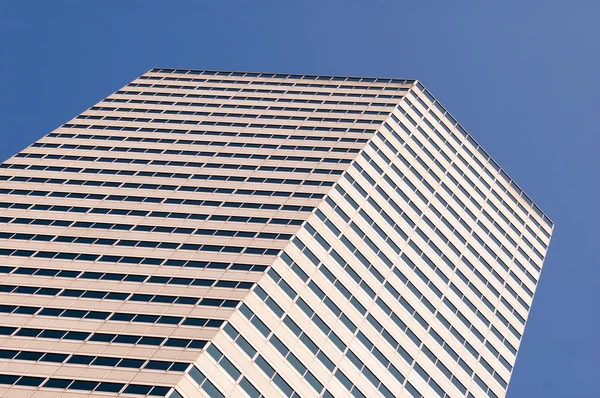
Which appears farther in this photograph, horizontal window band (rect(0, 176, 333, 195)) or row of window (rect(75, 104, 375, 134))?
row of window (rect(75, 104, 375, 134))

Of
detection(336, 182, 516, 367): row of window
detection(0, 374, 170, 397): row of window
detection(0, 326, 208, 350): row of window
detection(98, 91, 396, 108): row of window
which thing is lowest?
detection(0, 374, 170, 397): row of window

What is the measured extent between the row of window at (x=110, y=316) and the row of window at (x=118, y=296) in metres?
2.20

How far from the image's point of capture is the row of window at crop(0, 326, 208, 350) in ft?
229

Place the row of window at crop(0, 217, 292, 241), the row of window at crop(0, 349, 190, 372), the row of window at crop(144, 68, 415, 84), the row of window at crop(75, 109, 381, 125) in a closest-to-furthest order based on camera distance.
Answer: the row of window at crop(0, 349, 190, 372), the row of window at crop(0, 217, 292, 241), the row of window at crop(75, 109, 381, 125), the row of window at crop(144, 68, 415, 84)

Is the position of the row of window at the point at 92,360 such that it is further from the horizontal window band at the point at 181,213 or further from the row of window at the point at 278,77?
the row of window at the point at 278,77

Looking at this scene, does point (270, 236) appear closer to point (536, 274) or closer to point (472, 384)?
point (472, 384)

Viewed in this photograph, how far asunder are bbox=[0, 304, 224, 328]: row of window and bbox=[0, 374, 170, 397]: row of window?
333 inches

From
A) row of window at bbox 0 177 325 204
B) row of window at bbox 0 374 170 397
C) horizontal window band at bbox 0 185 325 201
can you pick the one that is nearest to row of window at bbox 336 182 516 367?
row of window at bbox 0 177 325 204

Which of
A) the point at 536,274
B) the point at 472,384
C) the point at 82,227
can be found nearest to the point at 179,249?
the point at 82,227

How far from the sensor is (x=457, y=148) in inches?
4766

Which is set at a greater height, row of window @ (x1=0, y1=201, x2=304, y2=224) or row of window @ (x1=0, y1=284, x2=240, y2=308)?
row of window @ (x1=0, y1=201, x2=304, y2=224)

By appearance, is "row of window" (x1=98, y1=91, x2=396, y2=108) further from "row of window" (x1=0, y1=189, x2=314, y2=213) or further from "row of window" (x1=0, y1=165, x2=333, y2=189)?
"row of window" (x1=0, y1=189, x2=314, y2=213)

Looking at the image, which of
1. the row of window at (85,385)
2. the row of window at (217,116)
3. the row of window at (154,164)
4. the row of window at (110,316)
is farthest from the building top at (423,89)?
the row of window at (85,385)

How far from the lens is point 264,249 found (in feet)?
273
